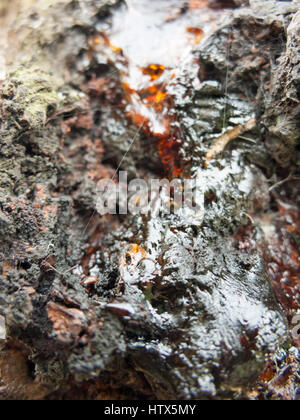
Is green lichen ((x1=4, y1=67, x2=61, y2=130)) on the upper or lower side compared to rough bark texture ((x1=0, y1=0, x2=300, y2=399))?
upper

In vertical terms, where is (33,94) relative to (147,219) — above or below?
above

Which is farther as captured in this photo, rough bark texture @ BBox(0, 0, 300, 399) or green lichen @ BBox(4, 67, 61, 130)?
green lichen @ BBox(4, 67, 61, 130)

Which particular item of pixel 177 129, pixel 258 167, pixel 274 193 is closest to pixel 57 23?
pixel 177 129

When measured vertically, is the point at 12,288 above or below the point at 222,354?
above

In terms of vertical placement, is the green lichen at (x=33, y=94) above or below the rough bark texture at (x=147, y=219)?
above

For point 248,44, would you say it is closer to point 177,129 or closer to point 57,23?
point 177,129

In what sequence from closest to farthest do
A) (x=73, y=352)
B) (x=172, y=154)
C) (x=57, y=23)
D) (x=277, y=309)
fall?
(x=73, y=352) < (x=277, y=309) < (x=172, y=154) < (x=57, y=23)

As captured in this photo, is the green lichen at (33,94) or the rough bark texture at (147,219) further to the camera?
the green lichen at (33,94)
